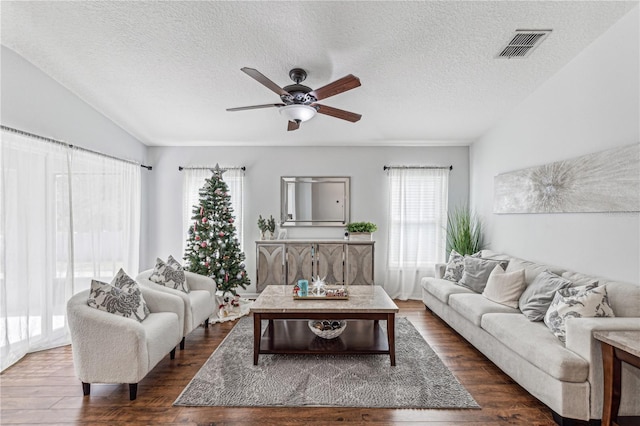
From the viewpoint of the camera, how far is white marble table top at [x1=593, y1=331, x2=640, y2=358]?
181 cm

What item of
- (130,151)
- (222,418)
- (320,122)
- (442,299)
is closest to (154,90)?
(130,151)

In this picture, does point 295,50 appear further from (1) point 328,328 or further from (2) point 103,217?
(2) point 103,217

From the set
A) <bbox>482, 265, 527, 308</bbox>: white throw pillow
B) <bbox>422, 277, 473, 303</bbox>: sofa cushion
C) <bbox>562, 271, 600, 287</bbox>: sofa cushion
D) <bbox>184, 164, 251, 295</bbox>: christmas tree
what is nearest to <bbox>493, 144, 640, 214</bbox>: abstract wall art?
<bbox>562, 271, 600, 287</bbox>: sofa cushion

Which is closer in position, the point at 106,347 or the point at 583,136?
the point at 106,347

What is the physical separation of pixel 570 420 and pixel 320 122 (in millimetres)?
4087

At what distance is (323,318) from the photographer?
9.73 feet

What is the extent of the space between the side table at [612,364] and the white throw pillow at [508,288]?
4.14 feet


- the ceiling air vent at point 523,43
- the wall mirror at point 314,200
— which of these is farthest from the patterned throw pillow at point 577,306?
the wall mirror at point 314,200

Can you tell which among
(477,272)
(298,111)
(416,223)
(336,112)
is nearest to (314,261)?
(416,223)

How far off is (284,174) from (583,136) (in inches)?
159

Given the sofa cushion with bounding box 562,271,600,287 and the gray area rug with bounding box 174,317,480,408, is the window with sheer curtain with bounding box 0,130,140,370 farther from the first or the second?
the sofa cushion with bounding box 562,271,600,287

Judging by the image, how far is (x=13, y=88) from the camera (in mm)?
2990

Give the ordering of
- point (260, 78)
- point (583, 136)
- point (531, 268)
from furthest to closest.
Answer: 1. point (531, 268)
2. point (583, 136)
3. point (260, 78)

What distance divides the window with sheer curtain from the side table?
15.3 ft
